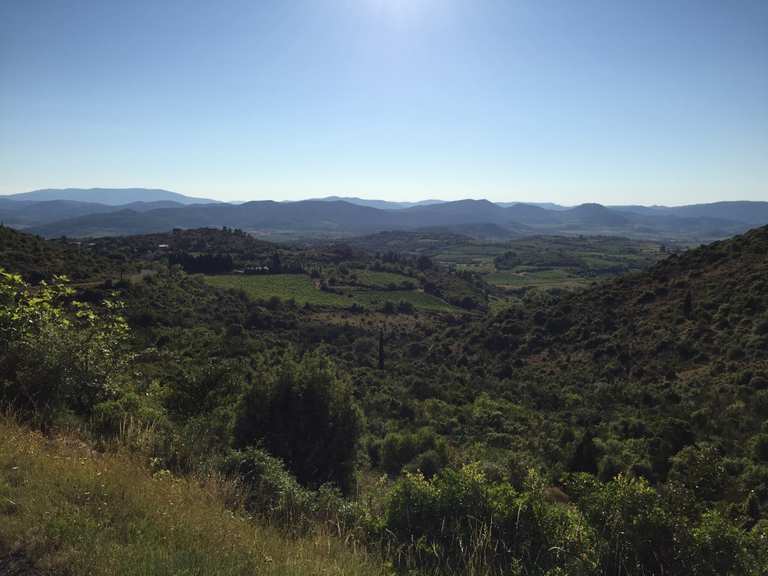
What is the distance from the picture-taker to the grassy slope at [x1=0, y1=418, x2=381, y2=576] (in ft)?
10.8

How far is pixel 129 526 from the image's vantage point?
145 inches

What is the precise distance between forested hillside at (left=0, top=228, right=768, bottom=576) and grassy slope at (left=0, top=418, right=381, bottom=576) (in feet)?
0.08

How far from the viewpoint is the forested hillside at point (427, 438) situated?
391 cm

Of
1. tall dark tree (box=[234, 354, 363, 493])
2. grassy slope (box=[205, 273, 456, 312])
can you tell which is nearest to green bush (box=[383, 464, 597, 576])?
tall dark tree (box=[234, 354, 363, 493])

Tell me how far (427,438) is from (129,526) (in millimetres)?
14997

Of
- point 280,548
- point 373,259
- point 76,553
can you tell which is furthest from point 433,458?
point 373,259

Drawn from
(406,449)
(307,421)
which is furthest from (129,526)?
(406,449)

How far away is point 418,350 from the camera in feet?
176

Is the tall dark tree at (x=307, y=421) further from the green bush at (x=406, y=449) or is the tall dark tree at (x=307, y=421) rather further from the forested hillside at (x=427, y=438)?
the green bush at (x=406, y=449)

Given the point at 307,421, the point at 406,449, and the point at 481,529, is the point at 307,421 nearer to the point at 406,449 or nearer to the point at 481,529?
the point at 481,529

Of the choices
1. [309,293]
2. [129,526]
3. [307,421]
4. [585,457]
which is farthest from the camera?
[309,293]

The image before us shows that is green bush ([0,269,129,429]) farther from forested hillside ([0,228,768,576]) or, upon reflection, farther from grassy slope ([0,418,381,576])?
grassy slope ([0,418,381,576])

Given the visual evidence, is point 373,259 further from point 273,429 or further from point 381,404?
point 273,429

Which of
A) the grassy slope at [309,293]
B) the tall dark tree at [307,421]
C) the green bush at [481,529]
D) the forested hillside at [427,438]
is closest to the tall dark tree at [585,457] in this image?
the forested hillside at [427,438]
